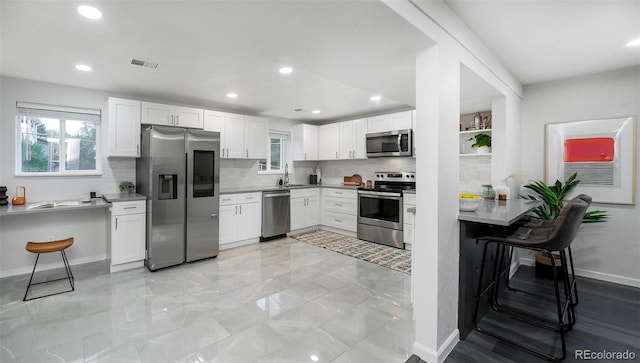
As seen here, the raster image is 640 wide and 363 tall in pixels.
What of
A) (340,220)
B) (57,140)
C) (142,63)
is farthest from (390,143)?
(57,140)

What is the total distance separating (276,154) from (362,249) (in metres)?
2.91

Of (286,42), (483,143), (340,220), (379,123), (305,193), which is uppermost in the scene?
(379,123)

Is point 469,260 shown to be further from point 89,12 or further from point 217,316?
point 89,12

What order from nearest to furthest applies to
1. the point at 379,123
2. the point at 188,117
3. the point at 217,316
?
1. the point at 217,316
2. the point at 188,117
3. the point at 379,123

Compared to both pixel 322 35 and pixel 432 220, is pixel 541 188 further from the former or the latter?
pixel 322 35

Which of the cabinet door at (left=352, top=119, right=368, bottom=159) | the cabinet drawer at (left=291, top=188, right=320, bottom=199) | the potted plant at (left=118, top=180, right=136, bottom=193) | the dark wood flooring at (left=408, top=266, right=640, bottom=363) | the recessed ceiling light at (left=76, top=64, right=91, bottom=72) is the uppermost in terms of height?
the recessed ceiling light at (left=76, top=64, right=91, bottom=72)

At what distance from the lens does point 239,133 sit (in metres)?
4.98

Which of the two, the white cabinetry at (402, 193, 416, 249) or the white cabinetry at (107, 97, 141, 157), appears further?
the white cabinetry at (402, 193, 416, 249)

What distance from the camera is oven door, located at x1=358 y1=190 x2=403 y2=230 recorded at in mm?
4586

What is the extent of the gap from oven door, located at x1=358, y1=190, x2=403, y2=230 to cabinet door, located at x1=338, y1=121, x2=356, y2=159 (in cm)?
91

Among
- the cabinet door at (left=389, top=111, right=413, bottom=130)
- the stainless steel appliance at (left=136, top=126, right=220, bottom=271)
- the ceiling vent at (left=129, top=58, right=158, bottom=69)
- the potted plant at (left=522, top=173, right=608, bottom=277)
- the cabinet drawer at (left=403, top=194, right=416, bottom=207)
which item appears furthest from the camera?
the cabinet door at (left=389, top=111, right=413, bottom=130)

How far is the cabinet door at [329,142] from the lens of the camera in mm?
5834

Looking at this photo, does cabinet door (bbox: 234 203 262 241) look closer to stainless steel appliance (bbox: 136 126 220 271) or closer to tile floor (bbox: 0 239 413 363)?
stainless steel appliance (bbox: 136 126 220 271)

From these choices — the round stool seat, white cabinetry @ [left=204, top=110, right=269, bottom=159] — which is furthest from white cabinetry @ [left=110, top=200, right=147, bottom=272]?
white cabinetry @ [left=204, top=110, right=269, bottom=159]
